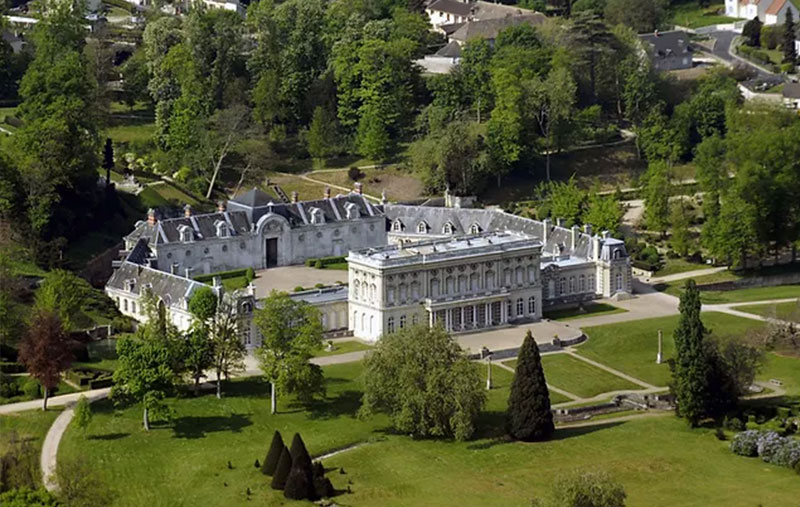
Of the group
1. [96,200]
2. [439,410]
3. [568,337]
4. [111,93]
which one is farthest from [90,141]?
[439,410]

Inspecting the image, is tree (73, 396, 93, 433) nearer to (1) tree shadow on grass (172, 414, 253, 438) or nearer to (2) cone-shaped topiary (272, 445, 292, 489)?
(1) tree shadow on grass (172, 414, 253, 438)

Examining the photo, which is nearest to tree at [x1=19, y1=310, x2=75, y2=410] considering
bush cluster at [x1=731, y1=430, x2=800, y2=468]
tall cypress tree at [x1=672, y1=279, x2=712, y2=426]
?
tall cypress tree at [x1=672, y1=279, x2=712, y2=426]

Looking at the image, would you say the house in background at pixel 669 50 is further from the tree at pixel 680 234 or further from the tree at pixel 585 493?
the tree at pixel 585 493

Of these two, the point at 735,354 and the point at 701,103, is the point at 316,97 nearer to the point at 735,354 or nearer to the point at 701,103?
the point at 701,103

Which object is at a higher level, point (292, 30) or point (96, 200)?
point (292, 30)

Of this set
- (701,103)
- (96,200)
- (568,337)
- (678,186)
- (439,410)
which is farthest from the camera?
(701,103)

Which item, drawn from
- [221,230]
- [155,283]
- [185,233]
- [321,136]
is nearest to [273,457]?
[155,283]

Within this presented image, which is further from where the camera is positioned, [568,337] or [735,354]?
[568,337]

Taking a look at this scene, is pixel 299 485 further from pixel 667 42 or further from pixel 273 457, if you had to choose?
pixel 667 42

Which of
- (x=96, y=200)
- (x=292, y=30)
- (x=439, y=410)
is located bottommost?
(x=439, y=410)
